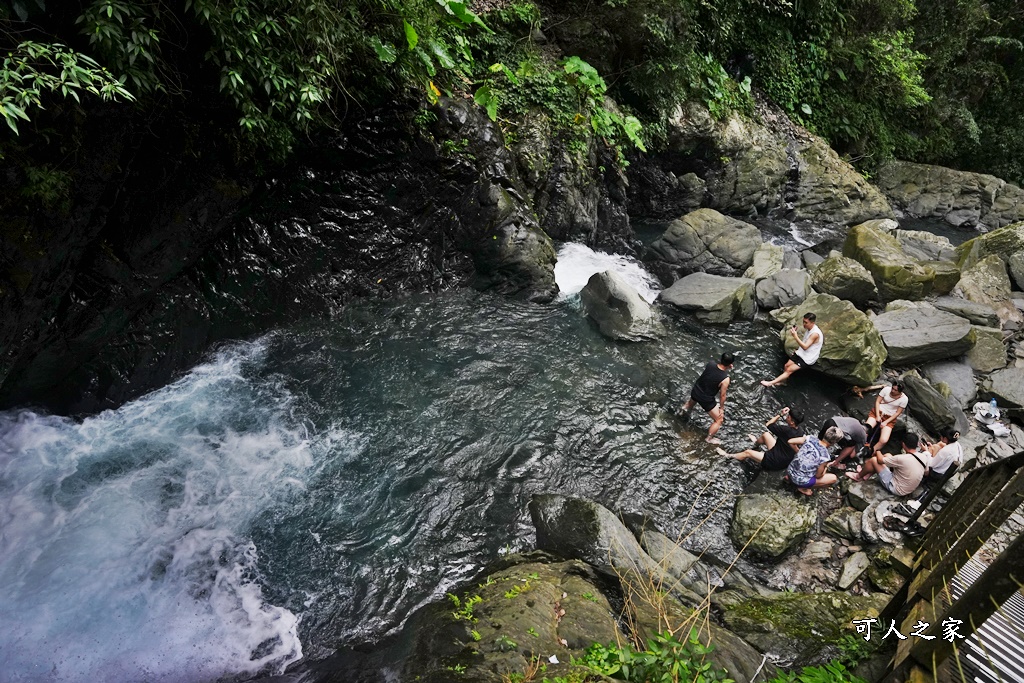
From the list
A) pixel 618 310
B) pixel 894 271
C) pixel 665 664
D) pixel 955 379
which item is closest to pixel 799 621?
pixel 665 664

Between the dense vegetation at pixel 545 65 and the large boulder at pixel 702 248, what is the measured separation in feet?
8.64

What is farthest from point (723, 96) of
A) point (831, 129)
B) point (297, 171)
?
point (297, 171)

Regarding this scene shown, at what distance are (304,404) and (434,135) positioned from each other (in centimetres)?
503

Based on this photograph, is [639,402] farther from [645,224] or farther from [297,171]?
[645,224]

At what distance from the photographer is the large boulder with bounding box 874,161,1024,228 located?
19531 mm

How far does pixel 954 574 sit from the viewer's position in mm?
4016

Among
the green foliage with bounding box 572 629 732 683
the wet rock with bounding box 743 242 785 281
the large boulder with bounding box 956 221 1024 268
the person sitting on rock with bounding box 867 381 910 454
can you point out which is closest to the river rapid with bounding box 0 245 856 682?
the person sitting on rock with bounding box 867 381 910 454

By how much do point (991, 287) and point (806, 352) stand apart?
6.76m

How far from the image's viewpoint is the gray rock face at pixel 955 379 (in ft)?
32.1

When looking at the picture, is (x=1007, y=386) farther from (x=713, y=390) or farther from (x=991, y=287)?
(x=713, y=390)

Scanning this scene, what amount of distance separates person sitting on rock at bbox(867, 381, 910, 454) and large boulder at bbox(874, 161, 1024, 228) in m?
14.8

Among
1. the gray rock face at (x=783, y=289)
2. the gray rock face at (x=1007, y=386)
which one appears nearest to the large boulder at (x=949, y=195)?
the gray rock face at (x=783, y=289)

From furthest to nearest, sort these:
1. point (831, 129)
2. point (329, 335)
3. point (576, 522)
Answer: point (831, 129)
point (329, 335)
point (576, 522)

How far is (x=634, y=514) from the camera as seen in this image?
6934 millimetres
